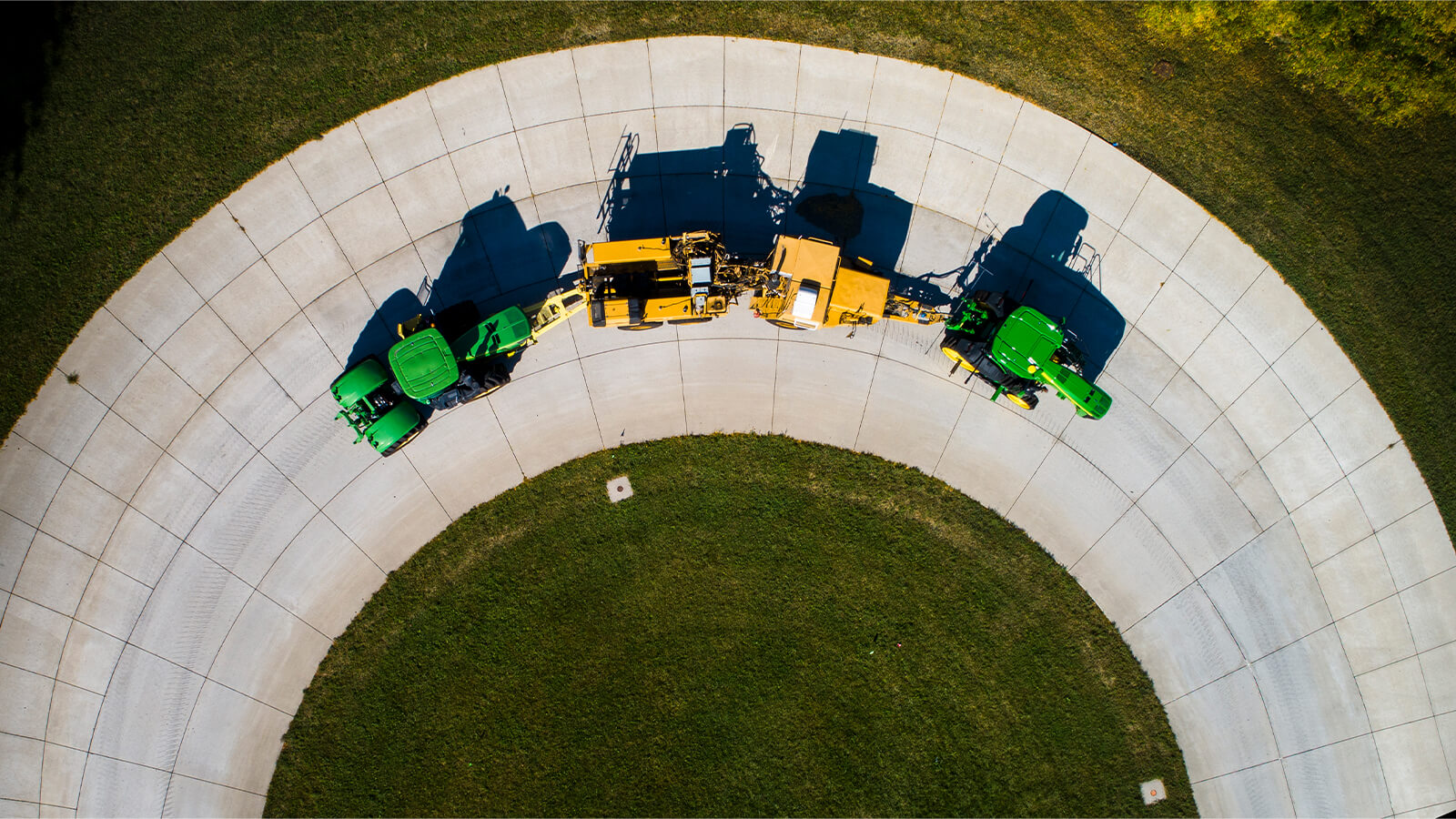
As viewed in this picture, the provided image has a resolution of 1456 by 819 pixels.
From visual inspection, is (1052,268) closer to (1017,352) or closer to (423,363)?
(1017,352)

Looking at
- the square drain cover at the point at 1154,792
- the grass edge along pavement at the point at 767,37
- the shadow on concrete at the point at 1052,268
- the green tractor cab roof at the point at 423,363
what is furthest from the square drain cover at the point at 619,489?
the square drain cover at the point at 1154,792

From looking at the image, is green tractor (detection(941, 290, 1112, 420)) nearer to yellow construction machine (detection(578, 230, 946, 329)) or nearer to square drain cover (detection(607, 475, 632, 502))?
yellow construction machine (detection(578, 230, 946, 329))

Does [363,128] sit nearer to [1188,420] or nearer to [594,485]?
[594,485]

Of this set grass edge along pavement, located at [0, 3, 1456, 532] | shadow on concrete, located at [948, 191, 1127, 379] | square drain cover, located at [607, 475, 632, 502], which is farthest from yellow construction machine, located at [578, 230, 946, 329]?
grass edge along pavement, located at [0, 3, 1456, 532]

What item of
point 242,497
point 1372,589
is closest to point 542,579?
point 242,497

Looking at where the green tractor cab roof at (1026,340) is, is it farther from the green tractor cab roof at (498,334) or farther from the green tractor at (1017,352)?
the green tractor cab roof at (498,334)

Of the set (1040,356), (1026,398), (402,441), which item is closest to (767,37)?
(1040,356)
